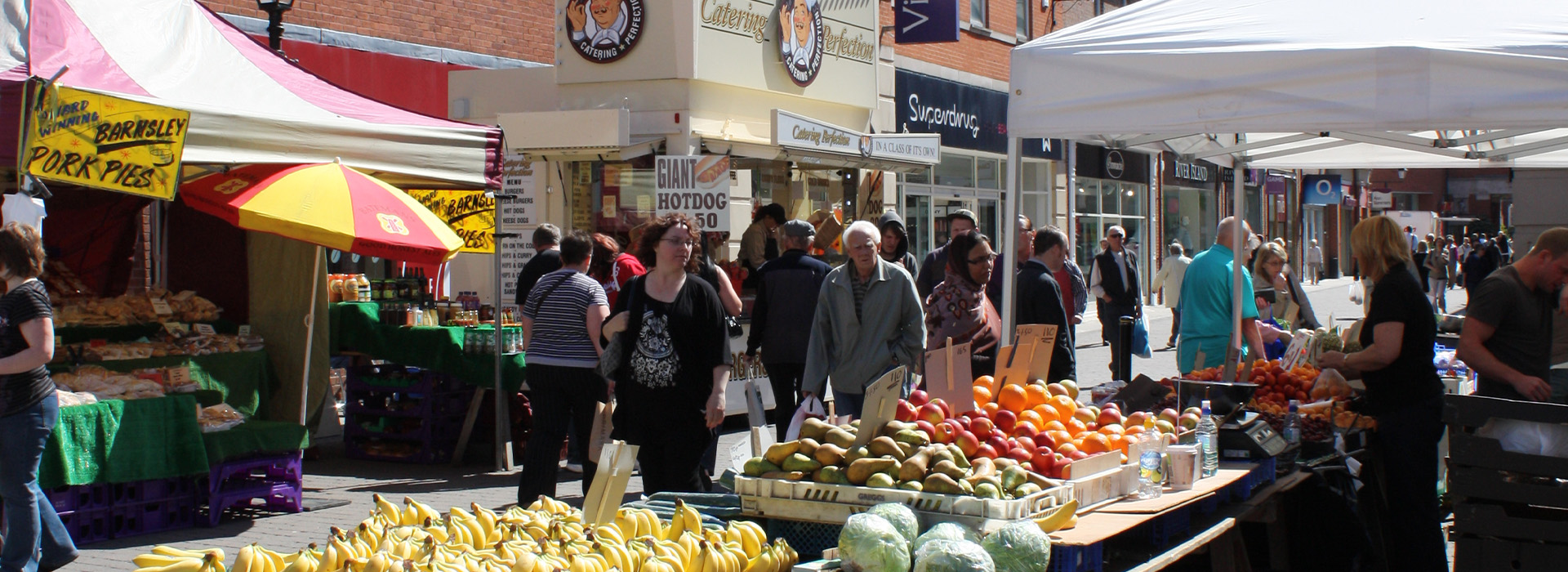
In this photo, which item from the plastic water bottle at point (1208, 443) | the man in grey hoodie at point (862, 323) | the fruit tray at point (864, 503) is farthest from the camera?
the man in grey hoodie at point (862, 323)

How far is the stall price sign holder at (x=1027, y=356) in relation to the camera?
5578 millimetres

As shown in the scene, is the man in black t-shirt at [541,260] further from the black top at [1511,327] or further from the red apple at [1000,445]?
the black top at [1511,327]

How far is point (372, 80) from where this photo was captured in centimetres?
1268

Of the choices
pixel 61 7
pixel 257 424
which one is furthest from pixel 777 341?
pixel 61 7

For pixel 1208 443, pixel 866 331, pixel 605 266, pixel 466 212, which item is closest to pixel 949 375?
pixel 1208 443

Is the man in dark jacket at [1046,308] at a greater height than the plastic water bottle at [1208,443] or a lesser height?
greater

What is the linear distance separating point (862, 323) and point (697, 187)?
442cm

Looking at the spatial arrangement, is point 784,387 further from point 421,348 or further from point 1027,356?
point 421,348

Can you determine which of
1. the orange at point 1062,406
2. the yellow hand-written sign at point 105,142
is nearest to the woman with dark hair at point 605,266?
the yellow hand-written sign at point 105,142

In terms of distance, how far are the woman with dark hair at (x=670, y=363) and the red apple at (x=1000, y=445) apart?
5.49 ft

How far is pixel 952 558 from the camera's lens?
335 cm

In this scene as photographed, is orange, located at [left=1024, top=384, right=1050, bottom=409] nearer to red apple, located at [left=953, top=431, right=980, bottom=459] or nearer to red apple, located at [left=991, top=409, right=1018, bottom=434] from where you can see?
red apple, located at [left=991, top=409, right=1018, bottom=434]

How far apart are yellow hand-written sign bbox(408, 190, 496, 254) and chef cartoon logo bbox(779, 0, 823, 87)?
4972mm

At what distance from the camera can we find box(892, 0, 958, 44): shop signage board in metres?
17.2
